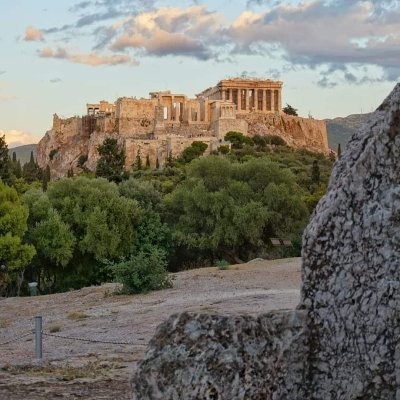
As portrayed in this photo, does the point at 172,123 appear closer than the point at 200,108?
Yes

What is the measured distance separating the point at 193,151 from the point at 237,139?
1130cm

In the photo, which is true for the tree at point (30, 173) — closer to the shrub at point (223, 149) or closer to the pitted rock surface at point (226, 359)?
the shrub at point (223, 149)

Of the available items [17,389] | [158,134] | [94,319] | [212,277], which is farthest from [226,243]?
[158,134]

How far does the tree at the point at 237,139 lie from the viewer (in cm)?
10025

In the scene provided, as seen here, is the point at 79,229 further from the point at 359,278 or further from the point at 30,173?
the point at 30,173

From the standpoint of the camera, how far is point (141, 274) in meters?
22.7

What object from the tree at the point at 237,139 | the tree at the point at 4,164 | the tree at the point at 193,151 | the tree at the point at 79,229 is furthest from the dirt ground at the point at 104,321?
the tree at the point at 237,139

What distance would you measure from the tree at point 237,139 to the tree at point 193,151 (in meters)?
5.59

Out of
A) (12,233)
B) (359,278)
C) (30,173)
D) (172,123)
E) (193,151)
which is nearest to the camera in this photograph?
(359,278)

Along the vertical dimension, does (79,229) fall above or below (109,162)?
below

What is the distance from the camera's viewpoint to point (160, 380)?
10.4 feet

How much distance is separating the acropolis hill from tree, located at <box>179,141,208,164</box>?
26.4 ft

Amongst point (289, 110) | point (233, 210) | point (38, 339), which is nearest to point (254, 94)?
point (289, 110)

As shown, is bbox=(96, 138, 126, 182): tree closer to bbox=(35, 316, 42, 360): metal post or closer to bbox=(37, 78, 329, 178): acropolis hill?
bbox=(37, 78, 329, 178): acropolis hill
